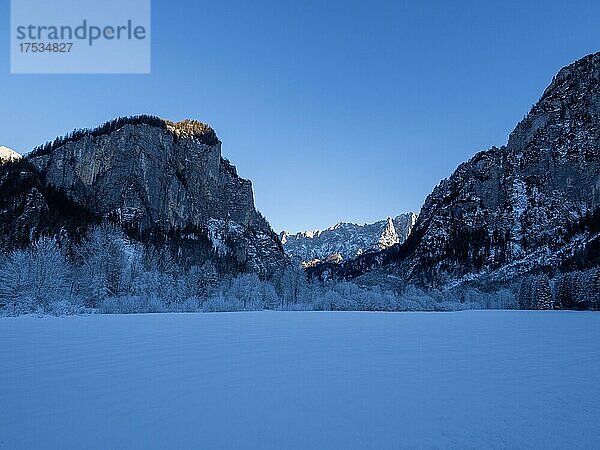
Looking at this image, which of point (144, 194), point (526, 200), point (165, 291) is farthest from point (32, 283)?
point (526, 200)

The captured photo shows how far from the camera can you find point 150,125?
148 metres

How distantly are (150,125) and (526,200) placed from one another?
153502 mm

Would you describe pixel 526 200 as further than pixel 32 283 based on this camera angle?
Yes

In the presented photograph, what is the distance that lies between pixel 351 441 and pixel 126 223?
125 m

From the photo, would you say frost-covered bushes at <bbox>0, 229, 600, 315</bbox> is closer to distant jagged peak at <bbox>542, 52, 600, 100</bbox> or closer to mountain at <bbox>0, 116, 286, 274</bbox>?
mountain at <bbox>0, 116, 286, 274</bbox>

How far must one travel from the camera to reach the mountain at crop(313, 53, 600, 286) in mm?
135125

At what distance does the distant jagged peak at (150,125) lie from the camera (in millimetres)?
138500

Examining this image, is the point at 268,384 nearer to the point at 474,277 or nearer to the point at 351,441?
the point at 351,441

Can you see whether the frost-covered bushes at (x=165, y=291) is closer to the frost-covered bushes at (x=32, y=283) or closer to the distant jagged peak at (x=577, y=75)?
the frost-covered bushes at (x=32, y=283)

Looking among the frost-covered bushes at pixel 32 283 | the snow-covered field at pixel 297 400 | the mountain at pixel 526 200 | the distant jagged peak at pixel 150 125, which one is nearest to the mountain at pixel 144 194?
the distant jagged peak at pixel 150 125

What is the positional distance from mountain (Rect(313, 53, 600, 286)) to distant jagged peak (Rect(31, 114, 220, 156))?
9941 centimetres

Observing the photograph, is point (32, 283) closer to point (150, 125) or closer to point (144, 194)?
point (144, 194)

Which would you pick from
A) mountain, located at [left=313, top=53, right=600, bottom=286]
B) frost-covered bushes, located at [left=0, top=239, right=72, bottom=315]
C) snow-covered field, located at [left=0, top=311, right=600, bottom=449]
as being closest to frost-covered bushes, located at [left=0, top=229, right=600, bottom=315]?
frost-covered bushes, located at [left=0, top=239, right=72, bottom=315]

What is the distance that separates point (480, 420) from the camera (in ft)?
18.1
